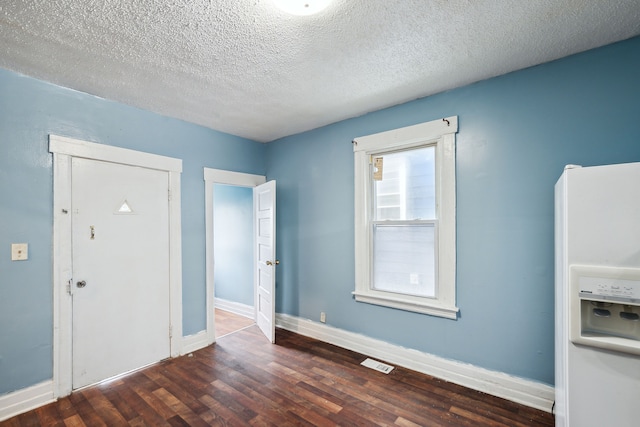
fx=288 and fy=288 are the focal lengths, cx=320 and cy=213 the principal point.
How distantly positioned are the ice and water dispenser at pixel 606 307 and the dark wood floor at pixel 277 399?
41.0 inches

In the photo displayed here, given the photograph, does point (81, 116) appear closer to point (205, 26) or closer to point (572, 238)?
point (205, 26)

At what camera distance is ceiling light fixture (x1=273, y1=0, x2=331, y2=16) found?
57.2 inches

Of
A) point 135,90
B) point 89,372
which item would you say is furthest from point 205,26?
point 89,372

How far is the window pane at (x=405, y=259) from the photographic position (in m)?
2.68

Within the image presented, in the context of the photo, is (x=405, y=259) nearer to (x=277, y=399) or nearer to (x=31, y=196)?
(x=277, y=399)

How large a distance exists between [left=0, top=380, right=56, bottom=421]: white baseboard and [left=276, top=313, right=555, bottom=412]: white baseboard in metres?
2.31

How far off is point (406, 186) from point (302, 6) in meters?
1.83

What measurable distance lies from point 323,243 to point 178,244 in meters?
1.58

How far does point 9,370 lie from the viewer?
2115 millimetres

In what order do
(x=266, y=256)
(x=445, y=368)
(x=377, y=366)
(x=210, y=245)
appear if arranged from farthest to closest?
(x=266, y=256), (x=210, y=245), (x=377, y=366), (x=445, y=368)

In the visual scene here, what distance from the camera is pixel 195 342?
319 centimetres

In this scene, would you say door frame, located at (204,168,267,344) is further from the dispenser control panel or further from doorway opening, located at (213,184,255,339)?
the dispenser control panel

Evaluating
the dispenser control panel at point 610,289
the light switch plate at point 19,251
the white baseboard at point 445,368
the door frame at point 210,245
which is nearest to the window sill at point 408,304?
the white baseboard at point 445,368

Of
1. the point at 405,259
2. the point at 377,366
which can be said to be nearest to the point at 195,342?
the point at 377,366
